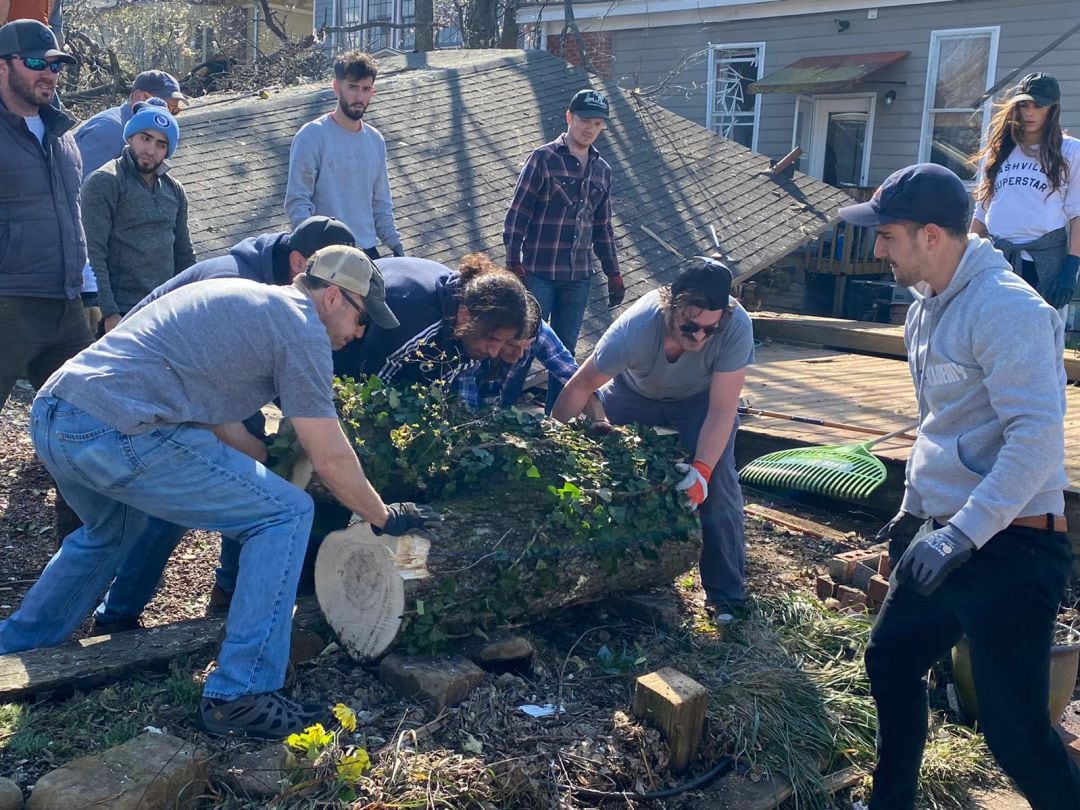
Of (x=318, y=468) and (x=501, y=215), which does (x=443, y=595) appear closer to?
(x=318, y=468)

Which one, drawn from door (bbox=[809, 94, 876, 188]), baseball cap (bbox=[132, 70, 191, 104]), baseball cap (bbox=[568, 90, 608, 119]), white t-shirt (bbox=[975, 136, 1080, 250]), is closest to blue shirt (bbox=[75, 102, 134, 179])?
baseball cap (bbox=[132, 70, 191, 104])

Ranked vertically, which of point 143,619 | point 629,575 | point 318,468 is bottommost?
point 143,619

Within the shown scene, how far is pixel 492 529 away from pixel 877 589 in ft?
5.82

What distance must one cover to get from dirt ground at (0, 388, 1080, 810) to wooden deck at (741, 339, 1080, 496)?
18.1 inches

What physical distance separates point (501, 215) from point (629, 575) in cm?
575

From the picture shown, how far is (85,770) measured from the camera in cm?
273

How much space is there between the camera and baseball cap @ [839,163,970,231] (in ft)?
9.62

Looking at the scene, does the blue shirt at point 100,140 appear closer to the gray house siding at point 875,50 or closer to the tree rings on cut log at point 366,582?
the tree rings on cut log at point 366,582

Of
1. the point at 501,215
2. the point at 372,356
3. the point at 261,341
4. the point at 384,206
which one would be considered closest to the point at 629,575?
the point at 372,356

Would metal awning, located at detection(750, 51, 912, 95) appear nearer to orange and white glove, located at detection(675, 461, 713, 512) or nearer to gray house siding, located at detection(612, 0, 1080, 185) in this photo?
gray house siding, located at detection(612, 0, 1080, 185)

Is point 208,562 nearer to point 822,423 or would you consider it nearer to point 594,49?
point 822,423

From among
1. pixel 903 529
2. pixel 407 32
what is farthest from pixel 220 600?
pixel 407 32

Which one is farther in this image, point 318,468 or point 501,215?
point 501,215

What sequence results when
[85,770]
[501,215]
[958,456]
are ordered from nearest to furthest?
[85,770] < [958,456] < [501,215]
